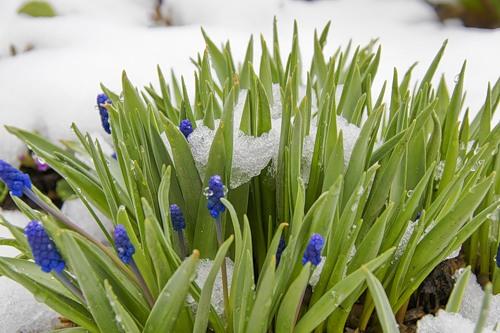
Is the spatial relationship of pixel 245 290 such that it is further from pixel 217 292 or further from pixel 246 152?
pixel 246 152

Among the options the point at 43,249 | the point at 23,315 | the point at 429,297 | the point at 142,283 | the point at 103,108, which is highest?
the point at 103,108

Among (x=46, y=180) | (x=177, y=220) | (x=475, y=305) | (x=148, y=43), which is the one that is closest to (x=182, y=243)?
(x=177, y=220)

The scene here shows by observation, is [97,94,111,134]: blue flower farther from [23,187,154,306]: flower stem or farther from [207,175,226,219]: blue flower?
[207,175,226,219]: blue flower

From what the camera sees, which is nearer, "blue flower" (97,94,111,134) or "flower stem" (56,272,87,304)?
"flower stem" (56,272,87,304)

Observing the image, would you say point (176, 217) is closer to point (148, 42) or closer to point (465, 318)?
point (465, 318)

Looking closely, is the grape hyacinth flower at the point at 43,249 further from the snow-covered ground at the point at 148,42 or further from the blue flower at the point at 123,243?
the snow-covered ground at the point at 148,42

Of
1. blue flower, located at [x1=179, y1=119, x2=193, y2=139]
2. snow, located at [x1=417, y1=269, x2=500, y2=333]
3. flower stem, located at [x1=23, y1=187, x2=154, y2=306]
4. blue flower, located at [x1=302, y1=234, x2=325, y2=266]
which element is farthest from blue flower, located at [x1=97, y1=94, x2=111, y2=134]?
snow, located at [x1=417, y1=269, x2=500, y2=333]
